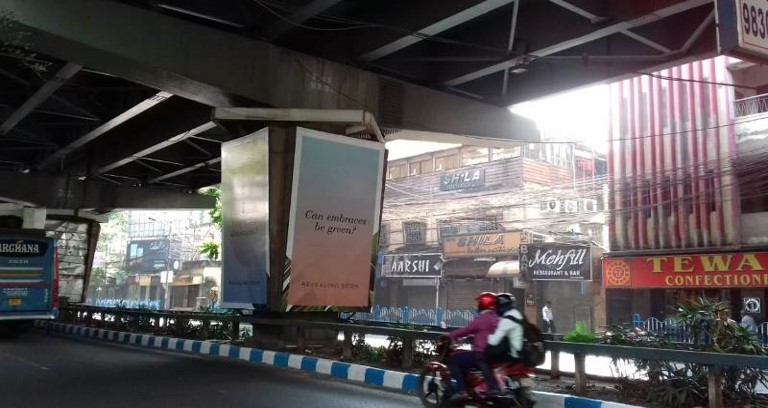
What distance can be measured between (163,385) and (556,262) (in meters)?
19.7

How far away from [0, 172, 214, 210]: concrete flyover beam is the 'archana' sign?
11209mm

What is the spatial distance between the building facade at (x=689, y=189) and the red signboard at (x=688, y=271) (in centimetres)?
3

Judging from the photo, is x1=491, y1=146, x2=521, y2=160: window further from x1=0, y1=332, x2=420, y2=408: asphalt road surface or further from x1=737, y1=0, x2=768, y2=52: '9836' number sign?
x1=737, y1=0, x2=768, y2=52: '9836' number sign

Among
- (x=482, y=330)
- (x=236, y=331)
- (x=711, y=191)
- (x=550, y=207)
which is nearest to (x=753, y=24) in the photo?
(x=482, y=330)

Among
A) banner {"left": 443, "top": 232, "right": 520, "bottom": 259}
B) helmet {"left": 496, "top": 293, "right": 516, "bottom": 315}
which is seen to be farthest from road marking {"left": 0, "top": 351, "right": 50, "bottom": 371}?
banner {"left": 443, "top": 232, "right": 520, "bottom": 259}

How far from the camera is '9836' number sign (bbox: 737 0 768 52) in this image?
524 centimetres

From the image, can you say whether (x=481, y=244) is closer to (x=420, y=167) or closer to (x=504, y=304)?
(x=420, y=167)

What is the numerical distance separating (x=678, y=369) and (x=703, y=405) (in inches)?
18.5

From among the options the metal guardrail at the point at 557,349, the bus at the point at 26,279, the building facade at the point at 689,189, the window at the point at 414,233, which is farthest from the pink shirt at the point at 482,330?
the window at the point at 414,233

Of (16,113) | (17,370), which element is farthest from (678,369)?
(16,113)

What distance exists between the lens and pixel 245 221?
1284 cm

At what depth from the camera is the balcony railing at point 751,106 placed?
19.6 m

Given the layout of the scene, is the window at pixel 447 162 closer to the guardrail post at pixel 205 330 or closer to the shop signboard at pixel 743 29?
the guardrail post at pixel 205 330

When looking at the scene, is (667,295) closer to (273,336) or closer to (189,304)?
(273,336)
